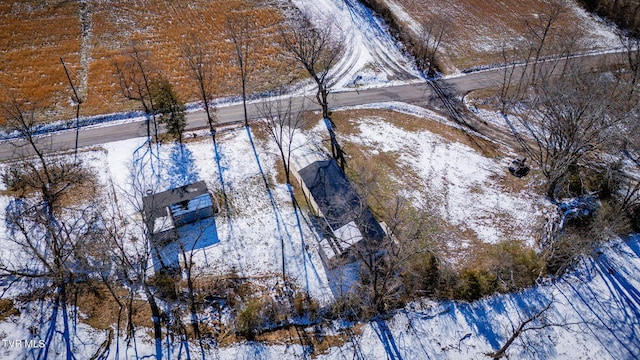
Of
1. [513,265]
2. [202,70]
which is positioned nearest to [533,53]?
[513,265]

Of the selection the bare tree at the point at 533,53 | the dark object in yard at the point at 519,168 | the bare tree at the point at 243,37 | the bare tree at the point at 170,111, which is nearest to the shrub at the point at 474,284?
the dark object in yard at the point at 519,168

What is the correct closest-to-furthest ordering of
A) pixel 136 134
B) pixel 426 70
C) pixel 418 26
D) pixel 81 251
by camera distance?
pixel 81 251, pixel 136 134, pixel 426 70, pixel 418 26

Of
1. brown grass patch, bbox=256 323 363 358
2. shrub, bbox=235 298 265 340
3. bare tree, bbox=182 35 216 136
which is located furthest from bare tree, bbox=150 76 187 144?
brown grass patch, bbox=256 323 363 358

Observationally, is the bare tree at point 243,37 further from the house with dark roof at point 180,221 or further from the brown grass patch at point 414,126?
the house with dark roof at point 180,221

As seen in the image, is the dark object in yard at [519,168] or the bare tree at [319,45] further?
the bare tree at [319,45]

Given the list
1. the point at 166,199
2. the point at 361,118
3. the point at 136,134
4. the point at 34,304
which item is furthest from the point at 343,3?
the point at 34,304

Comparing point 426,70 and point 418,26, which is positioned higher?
point 418,26

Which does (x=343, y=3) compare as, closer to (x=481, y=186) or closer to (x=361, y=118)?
(x=361, y=118)
